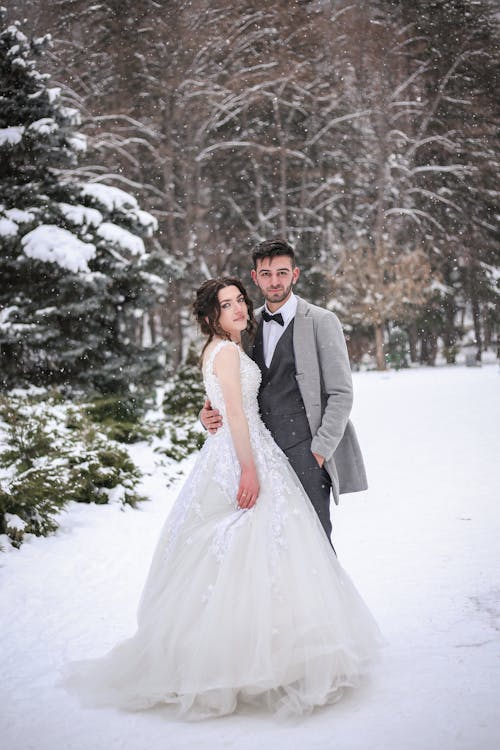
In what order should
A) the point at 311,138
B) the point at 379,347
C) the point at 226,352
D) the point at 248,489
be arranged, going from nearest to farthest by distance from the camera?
1. the point at 248,489
2. the point at 226,352
3. the point at 311,138
4. the point at 379,347

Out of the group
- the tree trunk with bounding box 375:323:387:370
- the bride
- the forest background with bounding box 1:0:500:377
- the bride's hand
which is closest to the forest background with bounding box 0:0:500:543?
the forest background with bounding box 1:0:500:377

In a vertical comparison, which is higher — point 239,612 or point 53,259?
point 53,259

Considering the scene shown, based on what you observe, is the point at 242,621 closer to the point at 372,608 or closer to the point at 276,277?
the point at 372,608

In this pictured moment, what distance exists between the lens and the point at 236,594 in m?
3.19

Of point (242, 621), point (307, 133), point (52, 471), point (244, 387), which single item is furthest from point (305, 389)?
point (307, 133)

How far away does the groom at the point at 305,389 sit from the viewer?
364 cm

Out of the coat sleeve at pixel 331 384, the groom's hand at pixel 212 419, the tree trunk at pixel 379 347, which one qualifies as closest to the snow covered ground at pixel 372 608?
the coat sleeve at pixel 331 384

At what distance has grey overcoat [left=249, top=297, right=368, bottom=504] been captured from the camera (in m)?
3.56

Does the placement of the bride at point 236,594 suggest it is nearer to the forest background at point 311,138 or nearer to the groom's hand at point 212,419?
the groom's hand at point 212,419

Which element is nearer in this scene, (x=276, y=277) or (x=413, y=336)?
(x=276, y=277)

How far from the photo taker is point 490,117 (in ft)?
86.9

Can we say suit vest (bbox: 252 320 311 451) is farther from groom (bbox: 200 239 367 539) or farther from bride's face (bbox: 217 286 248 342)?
bride's face (bbox: 217 286 248 342)

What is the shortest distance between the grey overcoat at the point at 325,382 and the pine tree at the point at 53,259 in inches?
334

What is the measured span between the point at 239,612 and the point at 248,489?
573 mm
